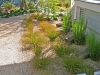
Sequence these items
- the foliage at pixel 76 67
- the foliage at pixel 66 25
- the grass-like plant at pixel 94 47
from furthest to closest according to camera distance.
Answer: the foliage at pixel 66 25
the grass-like plant at pixel 94 47
the foliage at pixel 76 67

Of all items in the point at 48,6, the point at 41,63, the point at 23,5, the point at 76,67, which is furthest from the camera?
the point at 23,5

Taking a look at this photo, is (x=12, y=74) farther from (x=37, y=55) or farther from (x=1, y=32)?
(x=1, y=32)

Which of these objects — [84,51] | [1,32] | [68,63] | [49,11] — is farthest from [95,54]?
[49,11]

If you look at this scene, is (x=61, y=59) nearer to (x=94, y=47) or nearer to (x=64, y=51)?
(x=64, y=51)

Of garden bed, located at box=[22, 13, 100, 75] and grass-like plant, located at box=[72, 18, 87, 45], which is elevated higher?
grass-like plant, located at box=[72, 18, 87, 45]

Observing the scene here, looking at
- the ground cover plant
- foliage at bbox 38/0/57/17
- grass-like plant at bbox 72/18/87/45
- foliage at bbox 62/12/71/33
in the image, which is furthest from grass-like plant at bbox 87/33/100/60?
foliage at bbox 38/0/57/17

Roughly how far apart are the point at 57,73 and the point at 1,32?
15.9 ft

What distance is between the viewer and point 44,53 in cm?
549

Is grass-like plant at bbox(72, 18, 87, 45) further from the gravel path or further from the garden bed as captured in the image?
the gravel path

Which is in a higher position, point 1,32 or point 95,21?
point 95,21

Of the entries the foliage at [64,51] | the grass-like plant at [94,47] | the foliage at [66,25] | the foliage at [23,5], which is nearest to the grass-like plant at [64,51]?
the foliage at [64,51]

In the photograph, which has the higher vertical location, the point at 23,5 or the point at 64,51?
the point at 64,51

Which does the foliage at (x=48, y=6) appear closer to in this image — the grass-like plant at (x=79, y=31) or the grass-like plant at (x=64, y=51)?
the grass-like plant at (x=79, y=31)

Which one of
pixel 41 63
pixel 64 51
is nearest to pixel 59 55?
pixel 64 51
